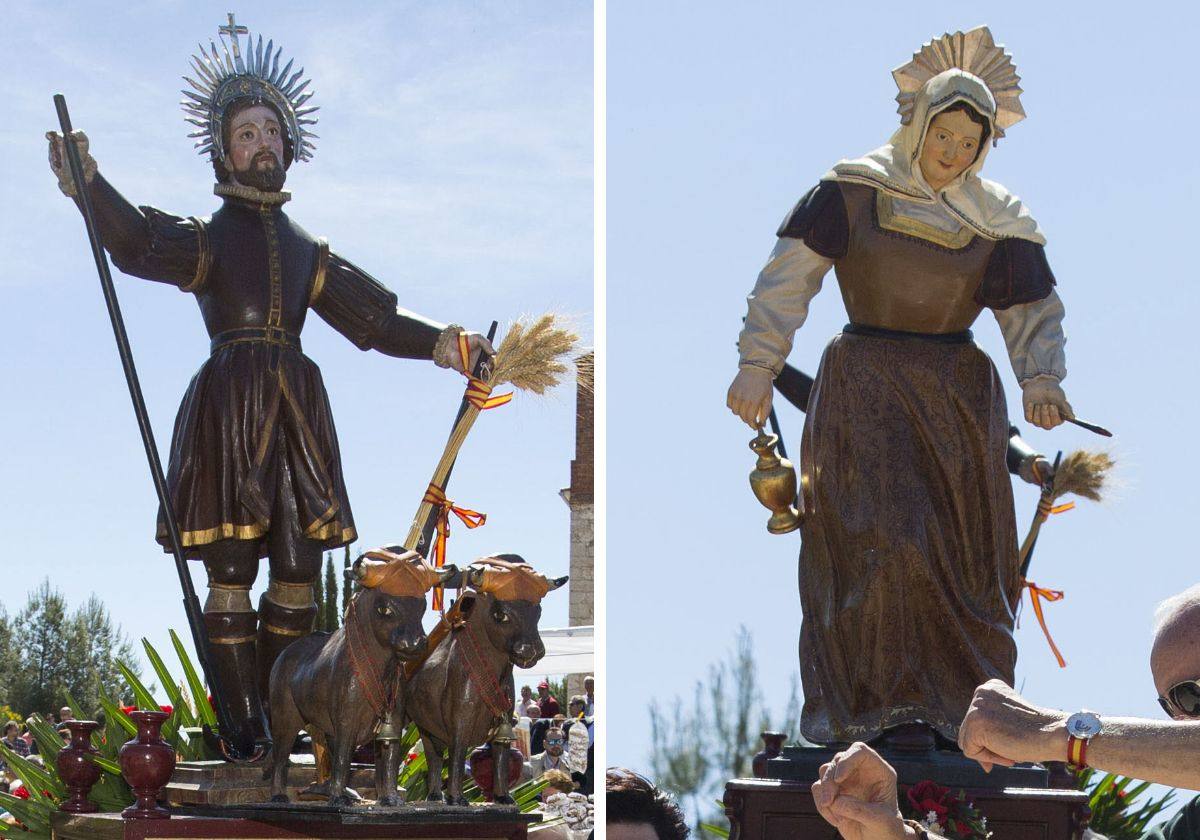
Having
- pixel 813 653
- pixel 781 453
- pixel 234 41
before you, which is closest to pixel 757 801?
pixel 813 653

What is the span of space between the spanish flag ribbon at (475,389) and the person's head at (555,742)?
496 centimetres

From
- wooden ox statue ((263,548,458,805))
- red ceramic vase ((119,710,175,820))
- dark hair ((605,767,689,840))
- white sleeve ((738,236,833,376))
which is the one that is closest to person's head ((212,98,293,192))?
wooden ox statue ((263,548,458,805))

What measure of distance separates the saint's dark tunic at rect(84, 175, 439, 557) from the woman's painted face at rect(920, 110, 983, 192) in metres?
2.30

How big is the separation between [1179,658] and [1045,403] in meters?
3.27

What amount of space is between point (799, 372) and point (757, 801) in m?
1.87

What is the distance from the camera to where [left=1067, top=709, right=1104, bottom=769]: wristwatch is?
2.83 m

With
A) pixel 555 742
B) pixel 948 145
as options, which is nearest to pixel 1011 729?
pixel 948 145

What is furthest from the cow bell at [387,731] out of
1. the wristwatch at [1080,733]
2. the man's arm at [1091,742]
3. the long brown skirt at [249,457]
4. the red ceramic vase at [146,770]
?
the wristwatch at [1080,733]

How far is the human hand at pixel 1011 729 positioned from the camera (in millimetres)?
2875

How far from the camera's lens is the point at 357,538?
6477 millimetres

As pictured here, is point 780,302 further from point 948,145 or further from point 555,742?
point 555,742

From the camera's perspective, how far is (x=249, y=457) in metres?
6.29

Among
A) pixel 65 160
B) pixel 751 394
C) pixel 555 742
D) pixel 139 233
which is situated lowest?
pixel 555 742

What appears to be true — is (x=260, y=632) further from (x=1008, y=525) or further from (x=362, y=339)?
(x=1008, y=525)
